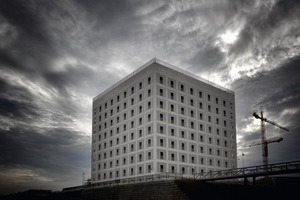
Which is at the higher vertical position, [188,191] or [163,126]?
[163,126]

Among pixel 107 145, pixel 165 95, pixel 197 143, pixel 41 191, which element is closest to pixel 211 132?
pixel 197 143

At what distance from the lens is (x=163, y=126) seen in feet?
218

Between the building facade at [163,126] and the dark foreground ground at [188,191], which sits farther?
the building facade at [163,126]

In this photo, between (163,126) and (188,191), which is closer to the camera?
(188,191)

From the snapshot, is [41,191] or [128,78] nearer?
[128,78]

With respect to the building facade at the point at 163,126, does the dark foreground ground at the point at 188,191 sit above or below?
below

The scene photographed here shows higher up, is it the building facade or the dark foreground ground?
the building facade

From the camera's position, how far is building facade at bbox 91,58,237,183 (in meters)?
66.2

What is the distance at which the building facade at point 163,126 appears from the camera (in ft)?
217

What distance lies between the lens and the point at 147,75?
7050 cm

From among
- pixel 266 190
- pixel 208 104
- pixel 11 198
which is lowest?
pixel 11 198

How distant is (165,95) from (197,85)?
1323 centimetres

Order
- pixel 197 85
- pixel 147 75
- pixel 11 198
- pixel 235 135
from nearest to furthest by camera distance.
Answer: pixel 147 75 < pixel 197 85 < pixel 235 135 < pixel 11 198

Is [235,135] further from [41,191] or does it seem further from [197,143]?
[41,191]
